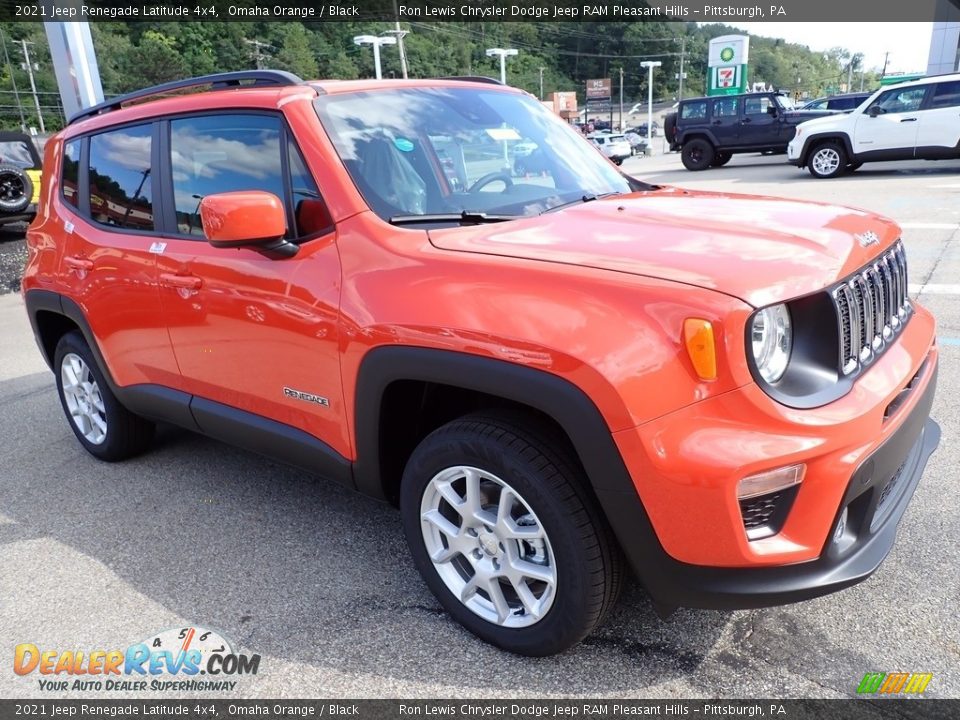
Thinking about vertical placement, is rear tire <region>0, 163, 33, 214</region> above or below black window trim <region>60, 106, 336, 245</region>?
below

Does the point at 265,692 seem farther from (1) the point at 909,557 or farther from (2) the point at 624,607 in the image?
(1) the point at 909,557

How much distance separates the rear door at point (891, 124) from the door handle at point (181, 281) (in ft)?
48.6

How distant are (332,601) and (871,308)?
2091 millimetres

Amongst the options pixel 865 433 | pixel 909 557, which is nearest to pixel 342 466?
pixel 865 433

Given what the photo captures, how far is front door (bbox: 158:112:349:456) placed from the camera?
2.57m

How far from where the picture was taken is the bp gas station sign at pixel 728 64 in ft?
158

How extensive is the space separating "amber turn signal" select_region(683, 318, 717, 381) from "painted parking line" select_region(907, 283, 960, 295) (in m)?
5.12

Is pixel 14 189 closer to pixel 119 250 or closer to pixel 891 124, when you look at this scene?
pixel 119 250

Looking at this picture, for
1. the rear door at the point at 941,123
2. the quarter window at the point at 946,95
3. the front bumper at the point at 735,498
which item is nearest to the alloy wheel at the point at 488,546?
the front bumper at the point at 735,498

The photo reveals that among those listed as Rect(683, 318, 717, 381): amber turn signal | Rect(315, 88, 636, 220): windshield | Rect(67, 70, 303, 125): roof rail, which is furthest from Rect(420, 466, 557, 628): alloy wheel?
Rect(67, 70, 303, 125): roof rail

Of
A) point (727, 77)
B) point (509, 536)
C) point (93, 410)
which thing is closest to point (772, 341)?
point (509, 536)

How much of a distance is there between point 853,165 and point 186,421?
1518 centimetres

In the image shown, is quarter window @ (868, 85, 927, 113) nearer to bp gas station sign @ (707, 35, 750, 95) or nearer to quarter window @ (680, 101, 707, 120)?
quarter window @ (680, 101, 707, 120)

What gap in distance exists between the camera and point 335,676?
91.6 inches
